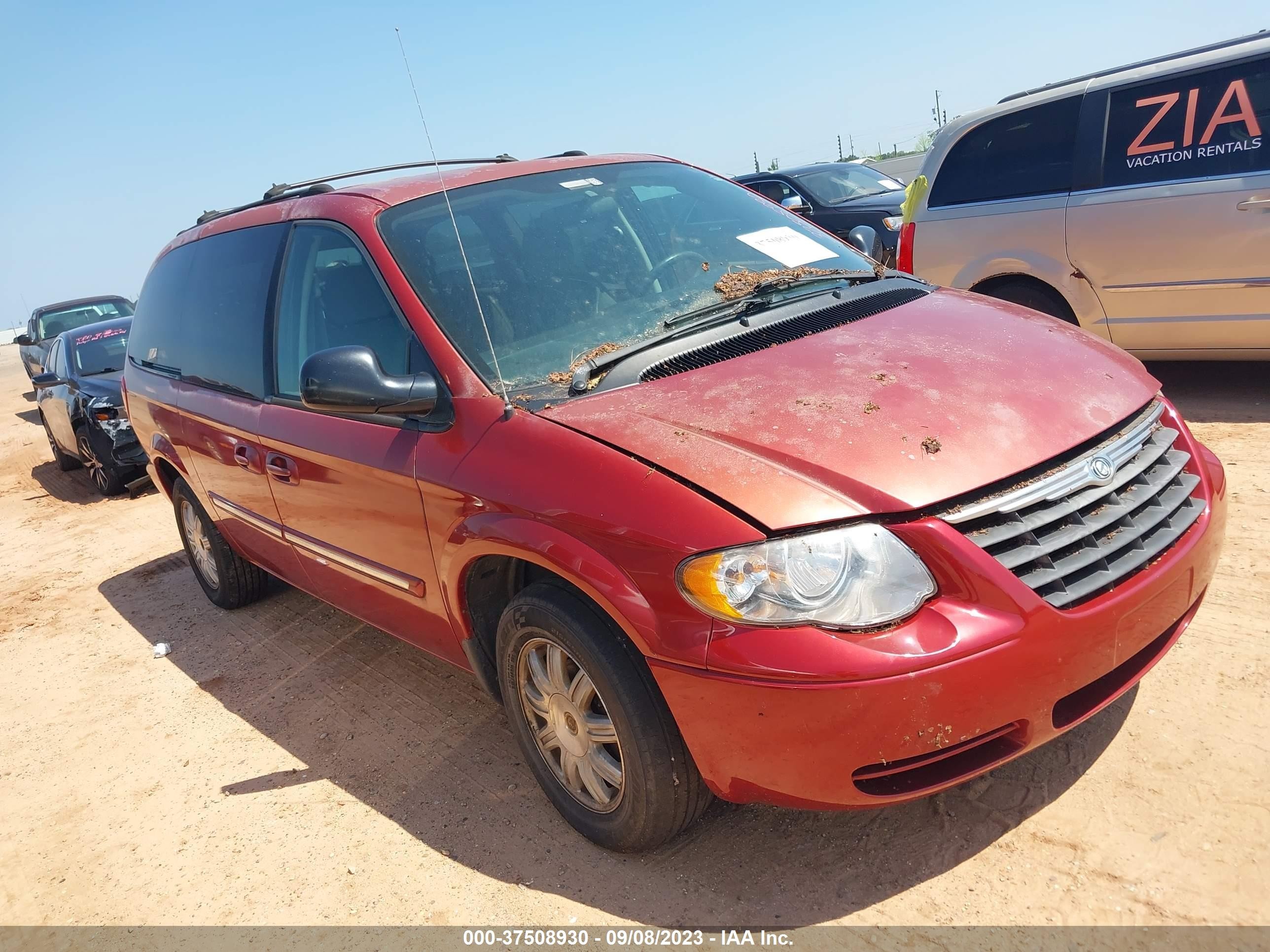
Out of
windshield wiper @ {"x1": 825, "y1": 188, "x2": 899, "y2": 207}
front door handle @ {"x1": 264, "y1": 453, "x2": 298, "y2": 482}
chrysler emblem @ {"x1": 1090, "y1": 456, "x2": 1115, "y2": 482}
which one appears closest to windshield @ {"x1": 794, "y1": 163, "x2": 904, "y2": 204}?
windshield wiper @ {"x1": 825, "y1": 188, "x2": 899, "y2": 207}

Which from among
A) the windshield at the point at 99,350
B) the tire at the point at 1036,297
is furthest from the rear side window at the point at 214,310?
the windshield at the point at 99,350

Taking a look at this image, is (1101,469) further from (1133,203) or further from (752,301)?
(1133,203)

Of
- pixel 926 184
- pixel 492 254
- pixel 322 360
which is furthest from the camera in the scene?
pixel 926 184

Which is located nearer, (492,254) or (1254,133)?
(492,254)

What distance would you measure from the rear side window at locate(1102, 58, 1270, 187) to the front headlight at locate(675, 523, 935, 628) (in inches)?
171

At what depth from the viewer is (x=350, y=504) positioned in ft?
10.4

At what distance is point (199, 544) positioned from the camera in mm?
5281

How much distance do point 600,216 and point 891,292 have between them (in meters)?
1.07

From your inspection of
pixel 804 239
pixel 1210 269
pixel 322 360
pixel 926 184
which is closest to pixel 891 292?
pixel 804 239

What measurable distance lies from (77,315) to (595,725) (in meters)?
16.2

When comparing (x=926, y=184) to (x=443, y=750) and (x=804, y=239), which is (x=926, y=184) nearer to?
(x=804, y=239)

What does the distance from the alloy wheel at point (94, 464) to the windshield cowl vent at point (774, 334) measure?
7.80 m

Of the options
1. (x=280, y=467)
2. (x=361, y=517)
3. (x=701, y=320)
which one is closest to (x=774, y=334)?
(x=701, y=320)

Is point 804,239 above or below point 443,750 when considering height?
above
